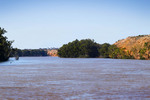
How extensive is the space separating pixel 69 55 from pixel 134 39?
45.5 metres

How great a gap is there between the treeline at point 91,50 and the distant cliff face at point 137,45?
15.2 ft

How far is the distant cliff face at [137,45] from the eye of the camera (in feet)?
443

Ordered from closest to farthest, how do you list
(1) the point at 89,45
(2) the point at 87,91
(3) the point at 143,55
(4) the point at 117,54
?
(2) the point at 87,91, (3) the point at 143,55, (4) the point at 117,54, (1) the point at 89,45

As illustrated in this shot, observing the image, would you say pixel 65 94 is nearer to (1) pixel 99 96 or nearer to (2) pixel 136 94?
(1) pixel 99 96

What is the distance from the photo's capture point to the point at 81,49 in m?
186

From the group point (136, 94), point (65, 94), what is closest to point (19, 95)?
point (65, 94)

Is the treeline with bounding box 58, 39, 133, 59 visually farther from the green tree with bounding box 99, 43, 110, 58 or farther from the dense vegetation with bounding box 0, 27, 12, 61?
the dense vegetation with bounding box 0, 27, 12, 61

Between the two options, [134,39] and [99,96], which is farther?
[134,39]

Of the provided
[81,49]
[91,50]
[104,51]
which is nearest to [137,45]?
[104,51]

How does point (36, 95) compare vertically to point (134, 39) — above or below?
below

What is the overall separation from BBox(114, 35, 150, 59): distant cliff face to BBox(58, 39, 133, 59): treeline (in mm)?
4648

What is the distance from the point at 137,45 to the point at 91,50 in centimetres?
3132

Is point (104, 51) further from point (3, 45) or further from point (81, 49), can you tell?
point (3, 45)

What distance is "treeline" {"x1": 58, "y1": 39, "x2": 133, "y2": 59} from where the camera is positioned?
157337 millimetres
